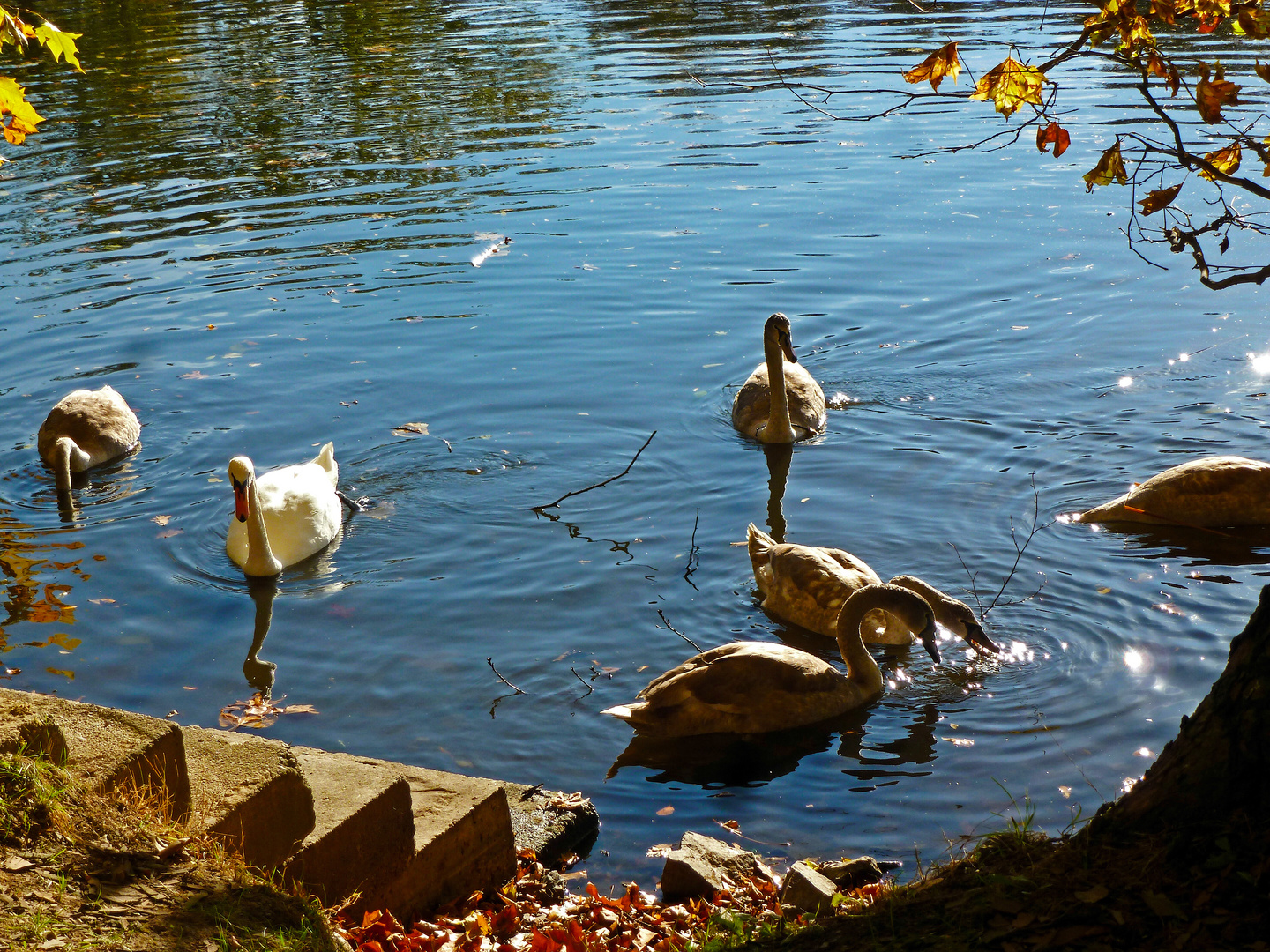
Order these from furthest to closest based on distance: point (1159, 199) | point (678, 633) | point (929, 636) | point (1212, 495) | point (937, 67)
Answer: point (1212, 495)
point (678, 633)
point (929, 636)
point (937, 67)
point (1159, 199)

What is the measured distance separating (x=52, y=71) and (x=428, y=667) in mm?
27602

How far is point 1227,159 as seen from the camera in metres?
5.40

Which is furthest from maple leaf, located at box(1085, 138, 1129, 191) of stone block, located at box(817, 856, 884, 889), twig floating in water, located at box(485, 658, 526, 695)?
twig floating in water, located at box(485, 658, 526, 695)

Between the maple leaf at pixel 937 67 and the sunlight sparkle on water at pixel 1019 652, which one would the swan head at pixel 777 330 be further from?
the maple leaf at pixel 937 67

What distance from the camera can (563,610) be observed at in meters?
8.57

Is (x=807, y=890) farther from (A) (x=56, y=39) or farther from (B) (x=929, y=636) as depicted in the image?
(A) (x=56, y=39)

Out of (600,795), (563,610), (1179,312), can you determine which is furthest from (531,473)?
(1179,312)

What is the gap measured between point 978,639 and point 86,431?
26.5 feet

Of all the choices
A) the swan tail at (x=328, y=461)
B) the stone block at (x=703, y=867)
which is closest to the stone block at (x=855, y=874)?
the stone block at (x=703, y=867)

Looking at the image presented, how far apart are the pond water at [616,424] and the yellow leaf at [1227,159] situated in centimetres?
280

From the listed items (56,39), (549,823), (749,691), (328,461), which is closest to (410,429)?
(328,461)

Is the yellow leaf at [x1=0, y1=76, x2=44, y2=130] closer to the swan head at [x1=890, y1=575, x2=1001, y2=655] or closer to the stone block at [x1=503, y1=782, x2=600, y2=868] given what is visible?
the stone block at [x1=503, y1=782, x2=600, y2=868]

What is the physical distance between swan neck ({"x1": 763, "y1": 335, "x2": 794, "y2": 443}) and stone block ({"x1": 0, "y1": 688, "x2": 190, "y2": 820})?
24.6 feet

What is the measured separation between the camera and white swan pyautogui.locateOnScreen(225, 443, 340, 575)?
9.13 meters
